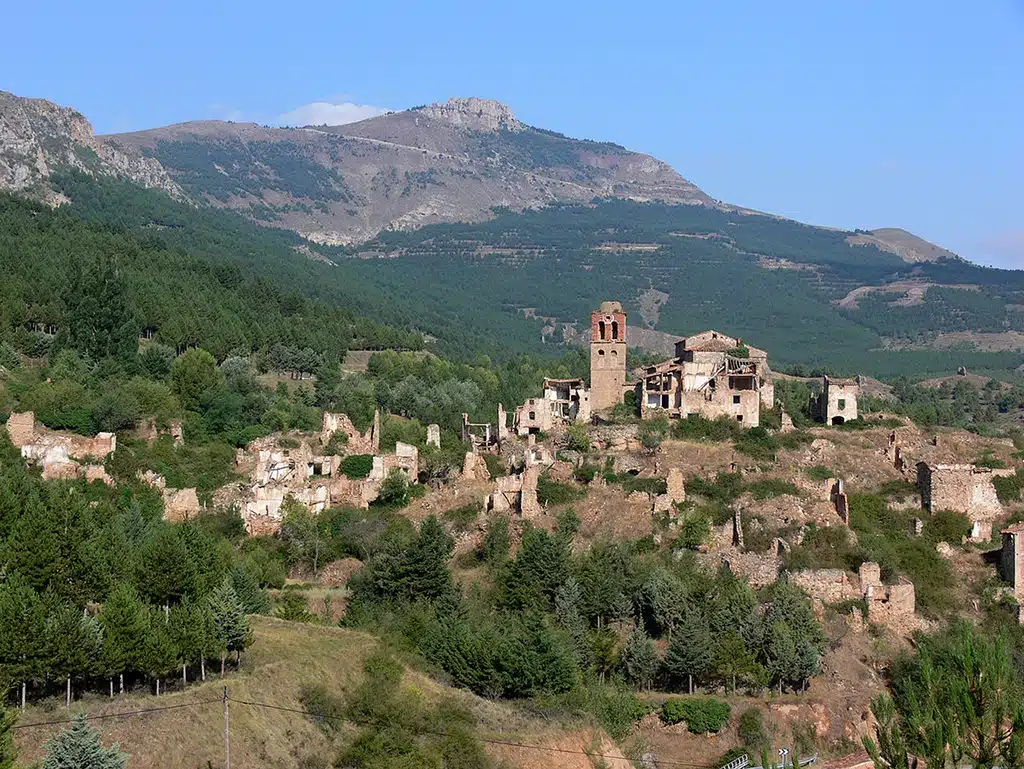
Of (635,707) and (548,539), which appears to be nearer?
(635,707)

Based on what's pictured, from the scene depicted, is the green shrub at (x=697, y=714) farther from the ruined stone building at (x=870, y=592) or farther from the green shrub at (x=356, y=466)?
the green shrub at (x=356, y=466)

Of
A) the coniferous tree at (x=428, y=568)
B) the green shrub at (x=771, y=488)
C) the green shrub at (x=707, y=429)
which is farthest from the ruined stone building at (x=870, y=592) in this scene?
the coniferous tree at (x=428, y=568)

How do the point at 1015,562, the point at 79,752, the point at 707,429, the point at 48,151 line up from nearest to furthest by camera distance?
the point at 79,752 → the point at 1015,562 → the point at 707,429 → the point at 48,151

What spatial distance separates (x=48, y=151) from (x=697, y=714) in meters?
121

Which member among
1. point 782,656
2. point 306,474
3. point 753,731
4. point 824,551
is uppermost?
point 306,474

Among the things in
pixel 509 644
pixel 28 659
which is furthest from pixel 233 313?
pixel 28 659

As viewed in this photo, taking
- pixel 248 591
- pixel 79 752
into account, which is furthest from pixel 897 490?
pixel 79 752

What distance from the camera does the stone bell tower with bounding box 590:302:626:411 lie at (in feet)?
207

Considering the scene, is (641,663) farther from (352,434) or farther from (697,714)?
(352,434)

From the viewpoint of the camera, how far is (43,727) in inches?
1243

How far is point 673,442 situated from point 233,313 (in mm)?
40859

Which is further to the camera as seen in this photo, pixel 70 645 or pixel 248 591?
pixel 248 591

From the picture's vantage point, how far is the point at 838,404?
6000 cm

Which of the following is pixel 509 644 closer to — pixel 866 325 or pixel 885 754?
pixel 885 754
